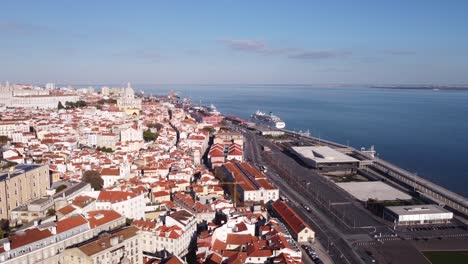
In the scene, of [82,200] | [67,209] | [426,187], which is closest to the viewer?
[67,209]

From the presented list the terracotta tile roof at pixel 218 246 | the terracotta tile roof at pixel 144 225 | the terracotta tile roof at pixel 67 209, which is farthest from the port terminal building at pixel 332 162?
the terracotta tile roof at pixel 67 209

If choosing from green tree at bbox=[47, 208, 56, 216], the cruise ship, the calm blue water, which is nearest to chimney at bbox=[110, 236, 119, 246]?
green tree at bbox=[47, 208, 56, 216]

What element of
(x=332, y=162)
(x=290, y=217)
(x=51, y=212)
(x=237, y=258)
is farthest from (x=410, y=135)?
(x=51, y=212)

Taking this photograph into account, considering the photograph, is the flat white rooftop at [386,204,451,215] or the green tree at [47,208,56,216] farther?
the flat white rooftop at [386,204,451,215]

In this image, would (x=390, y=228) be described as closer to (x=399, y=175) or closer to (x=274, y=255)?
(x=274, y=255)

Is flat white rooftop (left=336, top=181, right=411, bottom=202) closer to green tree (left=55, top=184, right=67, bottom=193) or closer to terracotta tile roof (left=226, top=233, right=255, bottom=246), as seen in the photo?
terracotta tile roof (left=226, top=233, right=255, bottom=246)

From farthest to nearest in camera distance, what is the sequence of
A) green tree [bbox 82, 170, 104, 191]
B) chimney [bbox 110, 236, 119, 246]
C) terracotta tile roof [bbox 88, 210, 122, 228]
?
Answer: 1. green tree [bbox 82, 170, 104, 191]
2. terracotta tile roof [bbox 88, 210, 122, 228]
3. chimney [bbox 110, 236, 119, 246]

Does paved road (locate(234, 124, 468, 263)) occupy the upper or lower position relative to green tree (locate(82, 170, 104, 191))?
lower

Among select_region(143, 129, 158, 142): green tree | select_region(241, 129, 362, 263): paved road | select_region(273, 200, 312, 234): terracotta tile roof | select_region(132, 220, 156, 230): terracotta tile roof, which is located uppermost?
Answer: select_region(143, 129, 158, 142): green tree

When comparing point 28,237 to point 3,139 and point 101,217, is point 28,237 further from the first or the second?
point 3,139
